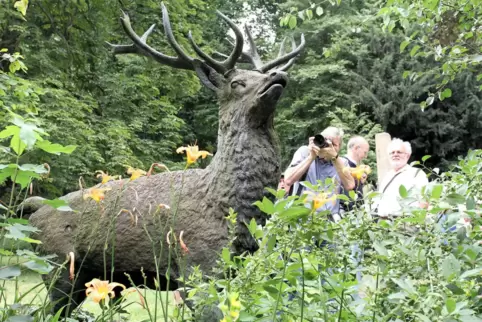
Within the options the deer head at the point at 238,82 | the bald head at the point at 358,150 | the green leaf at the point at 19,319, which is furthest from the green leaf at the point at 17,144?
the bald head at the point at 358,150

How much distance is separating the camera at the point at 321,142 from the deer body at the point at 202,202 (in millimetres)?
311

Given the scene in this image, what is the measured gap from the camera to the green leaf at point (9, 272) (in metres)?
1.35

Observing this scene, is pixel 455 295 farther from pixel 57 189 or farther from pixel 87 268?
pixel 57 189

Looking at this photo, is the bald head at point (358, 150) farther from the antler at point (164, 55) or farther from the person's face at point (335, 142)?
the antler at point (164, 55)

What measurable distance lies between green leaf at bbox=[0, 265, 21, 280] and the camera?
2554 mm

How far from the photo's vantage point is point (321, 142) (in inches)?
146

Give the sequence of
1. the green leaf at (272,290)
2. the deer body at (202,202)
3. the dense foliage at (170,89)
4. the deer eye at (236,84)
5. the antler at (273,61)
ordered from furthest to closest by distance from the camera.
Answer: the dense foliage at (170,89), the antler at (273,61), the deer eye at (236,84), the deer body at (202,202), the green leaf at (272,290)

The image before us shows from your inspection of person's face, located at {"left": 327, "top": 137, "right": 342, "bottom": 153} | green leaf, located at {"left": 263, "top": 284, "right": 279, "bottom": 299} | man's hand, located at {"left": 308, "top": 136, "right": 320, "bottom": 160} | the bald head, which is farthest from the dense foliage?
green leaf, located at {"left": 263, "top": 284, "right": 279, "bottom": 299}

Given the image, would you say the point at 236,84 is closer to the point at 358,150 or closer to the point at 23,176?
the point at 358,150

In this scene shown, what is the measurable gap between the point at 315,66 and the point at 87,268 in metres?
15.3

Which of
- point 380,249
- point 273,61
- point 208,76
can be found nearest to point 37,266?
point 380,249

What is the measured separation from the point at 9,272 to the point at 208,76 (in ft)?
8.98

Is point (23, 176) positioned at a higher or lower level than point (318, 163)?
higher

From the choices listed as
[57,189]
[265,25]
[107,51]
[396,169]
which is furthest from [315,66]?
[396,169]
